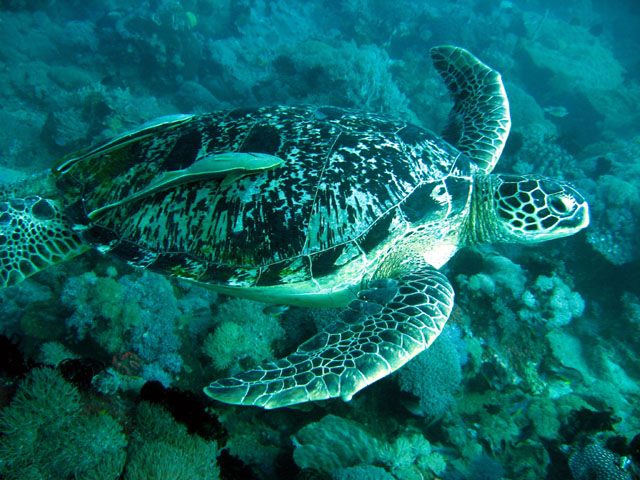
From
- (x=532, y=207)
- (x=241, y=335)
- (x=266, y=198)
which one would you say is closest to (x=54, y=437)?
(x=241, y=335)

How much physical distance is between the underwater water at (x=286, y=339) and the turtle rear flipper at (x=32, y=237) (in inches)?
3.5

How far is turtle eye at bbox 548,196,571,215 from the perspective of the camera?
2357 mm

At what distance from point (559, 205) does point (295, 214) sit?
2.10 m

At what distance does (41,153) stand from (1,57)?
17.3 ft

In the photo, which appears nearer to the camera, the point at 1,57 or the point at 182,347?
the point at 182,347

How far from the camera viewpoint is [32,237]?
2.30 metres

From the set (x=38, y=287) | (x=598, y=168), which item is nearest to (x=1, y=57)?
(x=38, y=287)

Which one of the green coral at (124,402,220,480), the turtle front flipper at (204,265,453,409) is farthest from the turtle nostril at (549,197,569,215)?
the green coral at (124,402,220,480)

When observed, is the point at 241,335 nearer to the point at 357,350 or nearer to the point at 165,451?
the point at 165,451

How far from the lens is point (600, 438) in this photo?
262 cm

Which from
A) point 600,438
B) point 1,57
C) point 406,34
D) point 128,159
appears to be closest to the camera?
point 128,159

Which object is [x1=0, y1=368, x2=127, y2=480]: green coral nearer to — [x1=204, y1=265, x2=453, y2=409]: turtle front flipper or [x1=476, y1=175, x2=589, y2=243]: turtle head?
[x1=204, y1=265, x2=453, y2=409]: turtle front flipper

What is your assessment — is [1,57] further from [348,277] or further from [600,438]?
[600,438]

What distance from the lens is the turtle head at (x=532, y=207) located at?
2.39 meters
